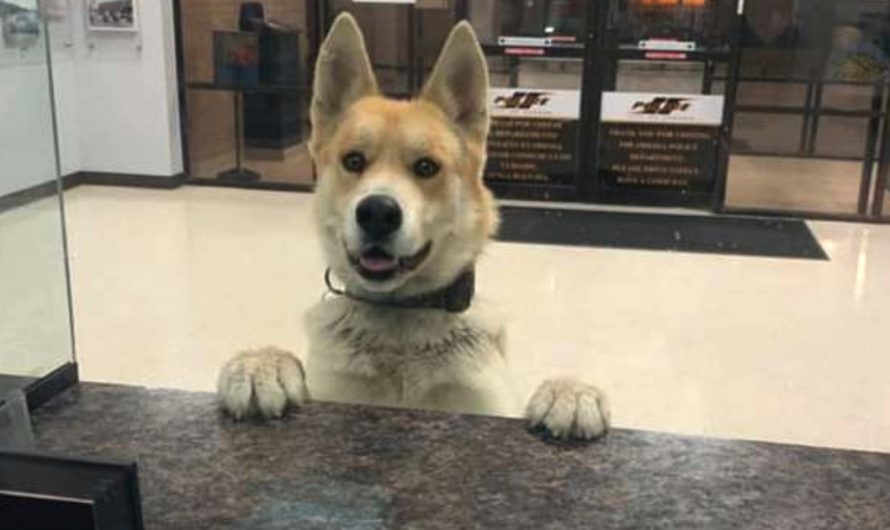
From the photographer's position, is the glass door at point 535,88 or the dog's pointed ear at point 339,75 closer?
the dog's pointed ear at point 339,75

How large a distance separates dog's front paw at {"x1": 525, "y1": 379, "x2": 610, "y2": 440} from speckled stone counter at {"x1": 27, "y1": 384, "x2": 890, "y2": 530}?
0.03 m

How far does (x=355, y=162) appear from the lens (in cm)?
189

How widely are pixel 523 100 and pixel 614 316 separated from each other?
112 inches

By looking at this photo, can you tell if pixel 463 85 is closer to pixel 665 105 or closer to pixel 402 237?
pixel 402 237

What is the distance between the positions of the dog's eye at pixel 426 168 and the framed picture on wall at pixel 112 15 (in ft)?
18.9

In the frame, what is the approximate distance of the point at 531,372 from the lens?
369 centimetres

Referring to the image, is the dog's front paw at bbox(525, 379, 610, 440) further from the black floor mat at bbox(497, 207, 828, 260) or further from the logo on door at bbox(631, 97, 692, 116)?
the logo on door at bbox(631, 97, 692, 116)

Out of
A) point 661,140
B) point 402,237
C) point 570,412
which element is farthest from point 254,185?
point 570,412

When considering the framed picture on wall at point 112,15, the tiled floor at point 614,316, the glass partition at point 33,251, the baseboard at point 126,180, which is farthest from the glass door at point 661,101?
the glass partition at point 33,251

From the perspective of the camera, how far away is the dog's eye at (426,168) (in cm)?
188

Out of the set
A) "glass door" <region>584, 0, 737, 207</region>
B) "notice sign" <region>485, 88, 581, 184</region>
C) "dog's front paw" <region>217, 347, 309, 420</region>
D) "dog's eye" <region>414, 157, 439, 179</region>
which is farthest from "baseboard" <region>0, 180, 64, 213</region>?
"glass door" <region>584, 0, 737, 207</region>

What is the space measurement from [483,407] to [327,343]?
0.31 meters

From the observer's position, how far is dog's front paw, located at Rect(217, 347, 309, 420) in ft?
3.96

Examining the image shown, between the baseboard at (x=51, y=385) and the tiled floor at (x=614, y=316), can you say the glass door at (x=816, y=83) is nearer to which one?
the tiled floor at (x=614, y=316)
